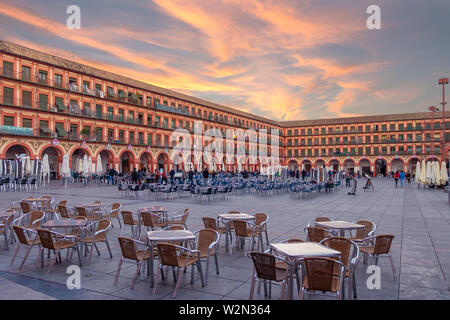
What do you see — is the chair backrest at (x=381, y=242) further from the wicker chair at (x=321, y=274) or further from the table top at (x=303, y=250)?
the wicker chair at (x=321, y=274)

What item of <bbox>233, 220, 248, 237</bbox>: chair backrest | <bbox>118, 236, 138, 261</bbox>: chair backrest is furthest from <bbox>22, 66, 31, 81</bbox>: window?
<bbox>118, 236, 138, 261</bbox>: chair backrest

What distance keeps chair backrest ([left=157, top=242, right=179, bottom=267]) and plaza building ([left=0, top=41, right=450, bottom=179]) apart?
30670 millimetres

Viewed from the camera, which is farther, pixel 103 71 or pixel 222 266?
pixel 103 71

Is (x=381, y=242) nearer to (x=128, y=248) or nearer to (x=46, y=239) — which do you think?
(x=128, y=248)

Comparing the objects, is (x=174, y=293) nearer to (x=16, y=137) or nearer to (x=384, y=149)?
(x=16, y=137)

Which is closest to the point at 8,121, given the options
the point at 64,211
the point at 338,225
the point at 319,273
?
the point at 64,211

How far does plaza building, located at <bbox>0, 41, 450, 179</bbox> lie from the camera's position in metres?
31.9

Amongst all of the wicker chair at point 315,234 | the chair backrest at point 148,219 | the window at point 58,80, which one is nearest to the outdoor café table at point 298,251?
the wicker chair at point 315,234

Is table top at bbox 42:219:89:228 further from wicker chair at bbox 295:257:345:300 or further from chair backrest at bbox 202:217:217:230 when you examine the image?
wicker chair at bbox 295:257:345:300

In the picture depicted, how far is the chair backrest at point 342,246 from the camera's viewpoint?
4699mm

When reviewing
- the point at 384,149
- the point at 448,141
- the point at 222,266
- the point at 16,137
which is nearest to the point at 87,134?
the point at 16,137

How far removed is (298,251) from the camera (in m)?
4.37
